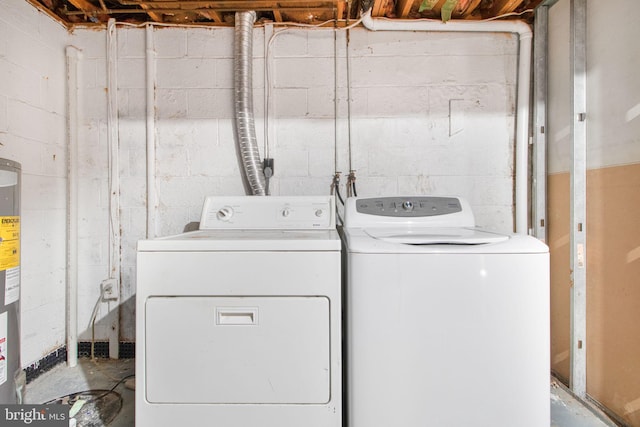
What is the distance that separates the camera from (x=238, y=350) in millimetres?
1066

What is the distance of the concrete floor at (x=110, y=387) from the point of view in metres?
1.40

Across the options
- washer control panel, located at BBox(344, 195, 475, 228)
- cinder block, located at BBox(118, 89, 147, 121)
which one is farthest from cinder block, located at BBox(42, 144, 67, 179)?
washer control panel, located at BBox(344, 195, 475, 228)

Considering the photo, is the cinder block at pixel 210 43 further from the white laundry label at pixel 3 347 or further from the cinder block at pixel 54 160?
the white laundry label at pixel 3 347

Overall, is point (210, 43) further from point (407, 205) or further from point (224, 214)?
point (407, 205)

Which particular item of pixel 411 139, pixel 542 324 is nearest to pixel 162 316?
pixel 542 324

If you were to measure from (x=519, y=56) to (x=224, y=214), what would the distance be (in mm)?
1881

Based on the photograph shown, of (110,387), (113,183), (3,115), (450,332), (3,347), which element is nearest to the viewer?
(450,332)

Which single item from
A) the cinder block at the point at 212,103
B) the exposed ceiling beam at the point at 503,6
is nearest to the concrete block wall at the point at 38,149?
the cinder block at the point at 212,103

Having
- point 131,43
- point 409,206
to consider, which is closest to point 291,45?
point 131,43

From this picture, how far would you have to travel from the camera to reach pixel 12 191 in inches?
47.6

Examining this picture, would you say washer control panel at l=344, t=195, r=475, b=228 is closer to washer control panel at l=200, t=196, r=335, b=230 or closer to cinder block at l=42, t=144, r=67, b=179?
washer control panel at l=200, t=196, r=335, b=230

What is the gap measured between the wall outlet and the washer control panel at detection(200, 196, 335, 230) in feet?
2.54

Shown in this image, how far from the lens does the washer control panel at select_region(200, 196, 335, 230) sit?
1578 millimetres

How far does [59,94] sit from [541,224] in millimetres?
2794
